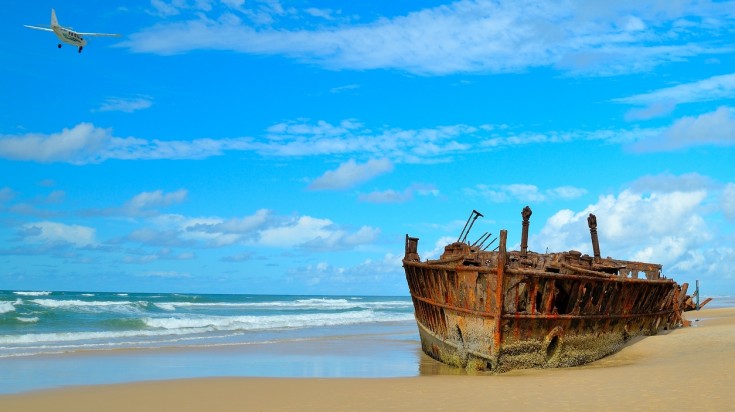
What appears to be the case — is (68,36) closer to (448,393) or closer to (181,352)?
(181,352)

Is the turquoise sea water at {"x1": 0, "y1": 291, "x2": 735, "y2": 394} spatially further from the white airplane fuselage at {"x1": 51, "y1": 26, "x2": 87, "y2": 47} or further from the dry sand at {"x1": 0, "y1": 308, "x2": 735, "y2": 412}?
the white airplane fuselage at {"x1": 51, "y1": 26, "x2": 87, "y2": 47}

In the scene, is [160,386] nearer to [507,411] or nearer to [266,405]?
[266,405]

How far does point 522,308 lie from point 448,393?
3322 millimetres

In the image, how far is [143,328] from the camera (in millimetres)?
30141

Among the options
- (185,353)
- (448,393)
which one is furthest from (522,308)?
(185,353)

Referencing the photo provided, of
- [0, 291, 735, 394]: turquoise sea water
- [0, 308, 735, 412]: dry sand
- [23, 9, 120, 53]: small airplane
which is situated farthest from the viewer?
[23, 9, 120, 53]: small airplane

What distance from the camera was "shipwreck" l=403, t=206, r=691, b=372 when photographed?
13.4 meters

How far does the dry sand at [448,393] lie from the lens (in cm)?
991

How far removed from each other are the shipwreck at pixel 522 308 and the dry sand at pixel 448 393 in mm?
598

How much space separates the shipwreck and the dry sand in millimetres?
598

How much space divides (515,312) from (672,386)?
3.31 m

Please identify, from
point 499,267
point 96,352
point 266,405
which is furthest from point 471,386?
point 96,352

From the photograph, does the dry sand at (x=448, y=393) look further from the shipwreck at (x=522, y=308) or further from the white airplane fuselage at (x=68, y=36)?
the white airplane fuselage at (x=68, y=36)

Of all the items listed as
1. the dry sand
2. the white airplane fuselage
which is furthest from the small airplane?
the dry sand
